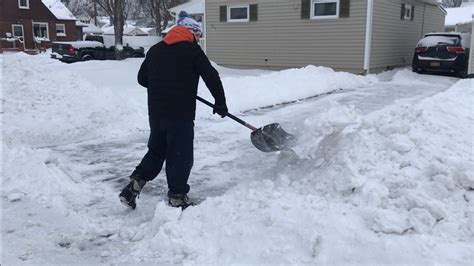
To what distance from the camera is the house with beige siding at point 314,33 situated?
15727mm

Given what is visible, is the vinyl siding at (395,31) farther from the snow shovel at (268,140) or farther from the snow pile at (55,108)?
the snow shovel at (268,140)

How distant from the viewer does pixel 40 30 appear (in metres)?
43.4

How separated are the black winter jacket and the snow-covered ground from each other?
85cm

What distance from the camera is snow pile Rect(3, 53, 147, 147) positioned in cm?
732

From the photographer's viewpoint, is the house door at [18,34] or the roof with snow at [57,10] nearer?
the house door at [18,34]

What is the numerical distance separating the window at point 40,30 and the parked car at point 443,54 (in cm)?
3679

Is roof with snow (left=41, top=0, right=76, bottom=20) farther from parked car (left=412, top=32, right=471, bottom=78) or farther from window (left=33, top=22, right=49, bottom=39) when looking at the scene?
parked car (left=412, top=32, right=471, bottom=78)

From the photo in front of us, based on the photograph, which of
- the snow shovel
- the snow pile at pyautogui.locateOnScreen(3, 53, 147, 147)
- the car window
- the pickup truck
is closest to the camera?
the snow shovel

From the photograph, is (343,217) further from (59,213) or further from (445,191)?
(59,213)

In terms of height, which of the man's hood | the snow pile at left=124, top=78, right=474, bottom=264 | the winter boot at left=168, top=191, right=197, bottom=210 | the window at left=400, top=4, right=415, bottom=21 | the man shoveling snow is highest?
the window at left=400, top=4, right=415, bottom=21

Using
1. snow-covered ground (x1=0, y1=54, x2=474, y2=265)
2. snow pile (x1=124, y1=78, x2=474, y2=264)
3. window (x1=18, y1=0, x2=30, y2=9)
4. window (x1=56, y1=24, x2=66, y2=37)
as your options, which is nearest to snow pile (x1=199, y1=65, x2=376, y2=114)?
snow-covered ground (x1=0, y1=54, x2=474, y2=265)

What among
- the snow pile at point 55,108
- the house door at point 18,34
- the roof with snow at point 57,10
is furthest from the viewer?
the roof with snow at point 57,10

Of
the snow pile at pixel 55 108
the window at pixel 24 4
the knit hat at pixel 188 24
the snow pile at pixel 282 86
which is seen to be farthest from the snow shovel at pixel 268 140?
the window at pixel 24 4

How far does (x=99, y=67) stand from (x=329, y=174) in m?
15.1
